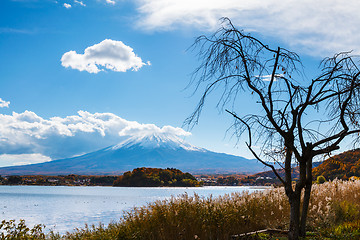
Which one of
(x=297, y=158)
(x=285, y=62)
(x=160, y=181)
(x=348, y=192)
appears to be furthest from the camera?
(x=160, y=181)

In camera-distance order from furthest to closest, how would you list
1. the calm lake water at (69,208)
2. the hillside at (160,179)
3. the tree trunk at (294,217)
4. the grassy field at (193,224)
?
1. the hillside at (160,179)
2. the calm lake water at (69,208)
3. the grassy field at (193,224)
4. the tree trunk at (294,217)

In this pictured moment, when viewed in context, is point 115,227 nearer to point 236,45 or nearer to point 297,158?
point 297,158

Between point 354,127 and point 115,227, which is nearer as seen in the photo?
point 354,127

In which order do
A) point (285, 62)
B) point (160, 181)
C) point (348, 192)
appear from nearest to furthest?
point (285, 62)
point (348, 192)
point (160, 181)

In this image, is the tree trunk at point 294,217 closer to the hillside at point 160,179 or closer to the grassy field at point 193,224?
the grassy field at point 193,224

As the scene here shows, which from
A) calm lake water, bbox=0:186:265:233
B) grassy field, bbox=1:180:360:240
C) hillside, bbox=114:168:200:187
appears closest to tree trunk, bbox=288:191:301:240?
grassy field, bbox=1:180:360:240

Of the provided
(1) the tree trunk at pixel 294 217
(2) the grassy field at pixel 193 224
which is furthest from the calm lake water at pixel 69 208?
(1) the tree trunk at pixel 294 217

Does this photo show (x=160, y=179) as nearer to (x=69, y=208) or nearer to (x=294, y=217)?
(x=69, y=208)

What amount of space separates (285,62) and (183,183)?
7838 cm

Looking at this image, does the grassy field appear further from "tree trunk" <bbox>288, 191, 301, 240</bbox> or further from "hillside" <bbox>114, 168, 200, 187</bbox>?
"hillside" <bbox>114, 168, 200, 187</bbox>

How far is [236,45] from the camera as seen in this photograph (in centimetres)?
689

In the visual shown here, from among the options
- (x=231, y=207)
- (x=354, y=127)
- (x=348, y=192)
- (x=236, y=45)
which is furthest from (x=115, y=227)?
(x=348, y=192)

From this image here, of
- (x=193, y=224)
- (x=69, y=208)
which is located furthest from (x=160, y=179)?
(x=193, y=224)

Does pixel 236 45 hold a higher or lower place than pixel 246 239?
higher
